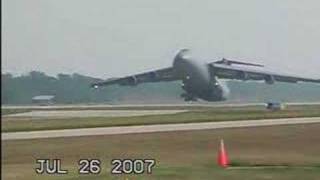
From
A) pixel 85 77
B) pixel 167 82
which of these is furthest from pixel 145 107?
pixel 85 77

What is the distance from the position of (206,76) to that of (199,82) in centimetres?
20

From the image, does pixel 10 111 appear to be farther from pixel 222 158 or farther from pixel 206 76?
pixel 206 76

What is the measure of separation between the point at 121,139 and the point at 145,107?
83cm

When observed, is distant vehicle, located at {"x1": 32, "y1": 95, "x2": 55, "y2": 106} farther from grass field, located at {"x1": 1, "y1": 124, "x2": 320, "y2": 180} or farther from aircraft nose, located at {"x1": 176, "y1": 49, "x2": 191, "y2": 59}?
aircraft nose, located at {"x1": 176, "y1": 49, "x2": 191, "y2": 59}

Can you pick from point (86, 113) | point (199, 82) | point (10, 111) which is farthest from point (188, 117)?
point (10, 111)

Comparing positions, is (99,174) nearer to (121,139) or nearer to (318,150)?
(121,139)

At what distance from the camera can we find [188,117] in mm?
15703

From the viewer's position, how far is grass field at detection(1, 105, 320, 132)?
13898 mm

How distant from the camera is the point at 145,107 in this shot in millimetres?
14156

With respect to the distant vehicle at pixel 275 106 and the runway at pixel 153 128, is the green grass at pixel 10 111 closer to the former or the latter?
the runway at pixel 153 128

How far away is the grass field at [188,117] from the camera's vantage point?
13898mm

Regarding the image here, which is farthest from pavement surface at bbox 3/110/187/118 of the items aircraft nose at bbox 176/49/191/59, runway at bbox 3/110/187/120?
aircraft nose at bbox 176/49/191/59

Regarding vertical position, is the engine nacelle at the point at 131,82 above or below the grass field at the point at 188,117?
above

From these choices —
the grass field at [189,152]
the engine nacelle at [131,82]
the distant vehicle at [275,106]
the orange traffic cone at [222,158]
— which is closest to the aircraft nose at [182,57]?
the engine nacelle at [131,82]
